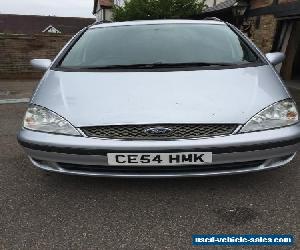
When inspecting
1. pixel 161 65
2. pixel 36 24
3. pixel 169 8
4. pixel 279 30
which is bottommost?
pixel 36 24

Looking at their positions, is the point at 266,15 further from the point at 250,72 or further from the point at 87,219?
the point at 87,219

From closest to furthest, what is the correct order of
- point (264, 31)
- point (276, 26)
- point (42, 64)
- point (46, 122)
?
point (46, 122), point (42, 64), point (276, 26), point (264, 31)

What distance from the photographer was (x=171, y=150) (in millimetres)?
2557

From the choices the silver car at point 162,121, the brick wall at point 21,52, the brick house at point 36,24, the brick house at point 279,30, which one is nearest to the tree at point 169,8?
the brick house at point 279,30

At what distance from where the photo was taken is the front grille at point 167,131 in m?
2.59

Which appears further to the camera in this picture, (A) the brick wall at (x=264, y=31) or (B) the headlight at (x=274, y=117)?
(A) the brick wall at (x=264, y=31)

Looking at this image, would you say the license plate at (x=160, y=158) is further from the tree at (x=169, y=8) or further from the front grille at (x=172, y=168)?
the tree at (x=169, y=8)

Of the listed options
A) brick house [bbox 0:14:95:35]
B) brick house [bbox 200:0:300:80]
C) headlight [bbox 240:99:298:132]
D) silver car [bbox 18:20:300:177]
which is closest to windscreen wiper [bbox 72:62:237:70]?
silver car [bbox 18:20:300:177]

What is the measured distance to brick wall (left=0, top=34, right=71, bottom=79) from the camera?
A: 11.8 meters

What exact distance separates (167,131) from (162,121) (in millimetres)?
77

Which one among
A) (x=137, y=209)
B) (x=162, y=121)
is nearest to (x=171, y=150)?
(x=162, y=121)

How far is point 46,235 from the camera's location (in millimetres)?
2477

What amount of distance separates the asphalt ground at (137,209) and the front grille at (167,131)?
0.58 metres

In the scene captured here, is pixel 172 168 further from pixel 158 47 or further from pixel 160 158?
pixel 158 47
